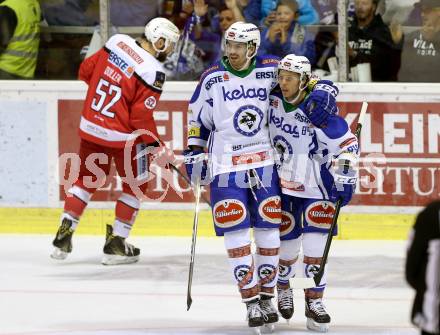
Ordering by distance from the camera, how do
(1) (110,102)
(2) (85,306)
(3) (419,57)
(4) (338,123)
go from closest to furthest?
(4) (338,123) < (2) (85,306) < (1) (110,102) < (3) (419,57)

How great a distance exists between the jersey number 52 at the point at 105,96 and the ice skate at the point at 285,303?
196 centimetres

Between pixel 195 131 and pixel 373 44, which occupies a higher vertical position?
pixel 373 44

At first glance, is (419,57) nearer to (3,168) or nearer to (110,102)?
(110,102)

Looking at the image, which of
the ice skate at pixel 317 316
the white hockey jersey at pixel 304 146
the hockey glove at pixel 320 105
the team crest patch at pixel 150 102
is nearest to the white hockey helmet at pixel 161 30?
the team crest patch at pixel 150 102

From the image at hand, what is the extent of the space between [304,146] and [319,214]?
0.95 ft

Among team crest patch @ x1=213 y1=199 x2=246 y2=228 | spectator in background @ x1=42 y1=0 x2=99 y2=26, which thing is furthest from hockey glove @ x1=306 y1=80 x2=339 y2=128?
spectator in background @ x1=42 y1=0 x2=99 y2=26

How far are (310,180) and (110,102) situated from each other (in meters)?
2.02

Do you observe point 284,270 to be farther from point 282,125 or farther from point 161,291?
point 161,291

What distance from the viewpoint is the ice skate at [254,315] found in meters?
5.33

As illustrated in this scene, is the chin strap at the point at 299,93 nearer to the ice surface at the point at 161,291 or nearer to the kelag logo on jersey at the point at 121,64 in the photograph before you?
the ice surface at the point at 161,291

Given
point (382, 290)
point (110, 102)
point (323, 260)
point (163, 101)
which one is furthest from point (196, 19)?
point (323, 260)

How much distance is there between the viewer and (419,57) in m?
7.91

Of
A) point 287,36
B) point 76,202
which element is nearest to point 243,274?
point 76,202

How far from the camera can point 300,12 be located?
8.01 m
